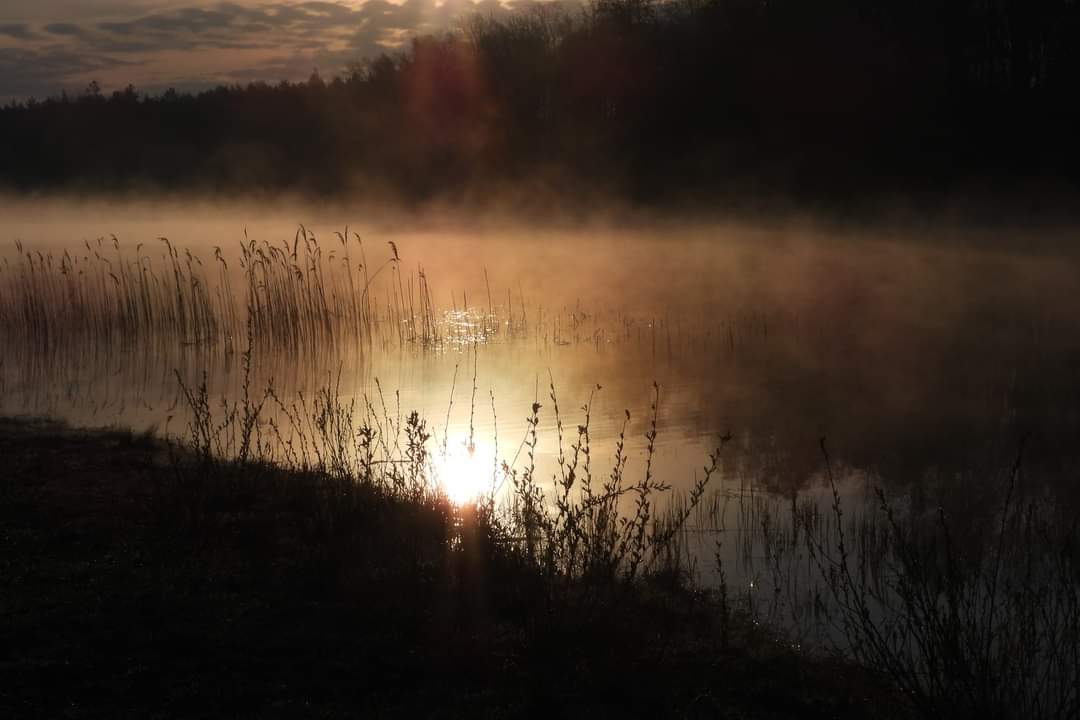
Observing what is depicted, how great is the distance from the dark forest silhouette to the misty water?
5059mm

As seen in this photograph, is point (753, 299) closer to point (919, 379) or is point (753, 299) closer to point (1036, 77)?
point (919, 379)

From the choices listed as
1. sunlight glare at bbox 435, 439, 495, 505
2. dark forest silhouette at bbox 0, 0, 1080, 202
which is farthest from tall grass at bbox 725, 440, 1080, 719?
dark forest silhouette at bbox 0, 0, 1080, 202

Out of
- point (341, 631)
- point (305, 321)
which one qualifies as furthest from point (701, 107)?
point (341, 631)

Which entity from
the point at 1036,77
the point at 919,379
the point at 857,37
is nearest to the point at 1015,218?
the point at 1036,77

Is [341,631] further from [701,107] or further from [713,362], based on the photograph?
[701,107]

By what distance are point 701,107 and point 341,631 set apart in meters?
37.3

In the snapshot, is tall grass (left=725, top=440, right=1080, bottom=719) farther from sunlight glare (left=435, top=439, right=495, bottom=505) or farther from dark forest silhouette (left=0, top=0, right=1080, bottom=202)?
dark forest silhouette (left=0, top=0, right=1080, bottom=202)

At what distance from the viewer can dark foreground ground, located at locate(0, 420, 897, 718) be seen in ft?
13.2

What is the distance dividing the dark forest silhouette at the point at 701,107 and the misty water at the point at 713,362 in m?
5.06

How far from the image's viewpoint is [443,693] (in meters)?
4.07

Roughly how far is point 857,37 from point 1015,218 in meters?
9.80

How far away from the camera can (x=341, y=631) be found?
4590mm

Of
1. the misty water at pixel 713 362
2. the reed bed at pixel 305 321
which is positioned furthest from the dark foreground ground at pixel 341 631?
the reed bed at pixel 305 321

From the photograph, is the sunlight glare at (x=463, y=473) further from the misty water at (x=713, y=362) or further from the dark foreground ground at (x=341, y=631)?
the dark foreground ground at (x=341, y=631)
